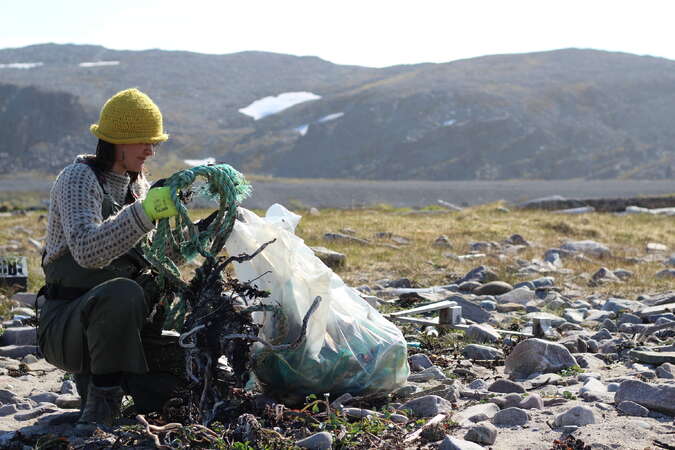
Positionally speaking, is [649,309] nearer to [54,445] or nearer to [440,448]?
[440,448]

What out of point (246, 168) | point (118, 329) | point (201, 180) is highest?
point (201, 180)

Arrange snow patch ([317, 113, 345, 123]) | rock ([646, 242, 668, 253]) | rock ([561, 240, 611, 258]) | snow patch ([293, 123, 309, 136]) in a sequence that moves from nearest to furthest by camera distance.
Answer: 1. rock ([561, 240, 611, 258])
2. rock ([646, 242, 668, 253])
3. snow patch ([317, 113, 345, 123])
4. snow patch ([293, 123, 309, 136])

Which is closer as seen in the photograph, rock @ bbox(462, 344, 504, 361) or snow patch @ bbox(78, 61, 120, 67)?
rock @ bbox(462, 344, 504, 361)

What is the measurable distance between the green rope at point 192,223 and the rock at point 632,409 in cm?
181

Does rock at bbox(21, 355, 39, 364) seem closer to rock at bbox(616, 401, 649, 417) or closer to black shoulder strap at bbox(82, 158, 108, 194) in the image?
black shoulder strap at bbox(82, 158, 108, 194)

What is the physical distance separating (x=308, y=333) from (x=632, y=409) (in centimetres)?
140

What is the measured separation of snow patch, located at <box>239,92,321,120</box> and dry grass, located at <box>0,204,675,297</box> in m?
75.7

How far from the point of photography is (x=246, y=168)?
2537 inches

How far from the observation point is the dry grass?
319 inches

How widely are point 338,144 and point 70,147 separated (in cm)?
2236

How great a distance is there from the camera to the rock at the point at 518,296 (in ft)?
22.4

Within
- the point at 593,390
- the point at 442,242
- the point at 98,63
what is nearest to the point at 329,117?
the point at 98,63

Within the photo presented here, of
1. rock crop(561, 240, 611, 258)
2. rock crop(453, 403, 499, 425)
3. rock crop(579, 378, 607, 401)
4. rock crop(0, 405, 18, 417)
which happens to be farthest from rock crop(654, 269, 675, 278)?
rock crop(0, 405, 18, 417)

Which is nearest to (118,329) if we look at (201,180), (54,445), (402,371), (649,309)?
(54,445)
